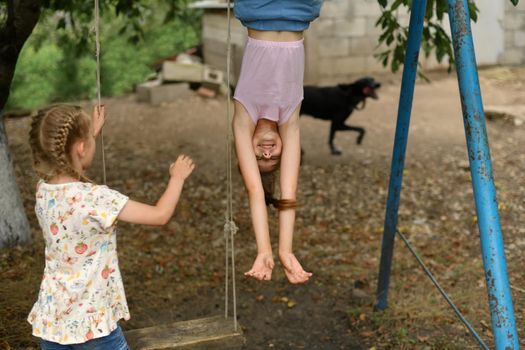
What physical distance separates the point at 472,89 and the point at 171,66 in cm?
A: 818

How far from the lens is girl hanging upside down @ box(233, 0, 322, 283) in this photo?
9.38 ft

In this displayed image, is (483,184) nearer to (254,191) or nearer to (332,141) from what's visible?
(254,191)

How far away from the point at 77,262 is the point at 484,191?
1413 mm

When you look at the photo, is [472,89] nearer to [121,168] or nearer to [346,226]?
[346,226]

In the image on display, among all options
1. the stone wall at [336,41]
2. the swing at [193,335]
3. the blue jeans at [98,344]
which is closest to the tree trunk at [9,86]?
the swing at [193,335]

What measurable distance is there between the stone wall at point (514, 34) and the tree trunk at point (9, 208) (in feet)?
29.8

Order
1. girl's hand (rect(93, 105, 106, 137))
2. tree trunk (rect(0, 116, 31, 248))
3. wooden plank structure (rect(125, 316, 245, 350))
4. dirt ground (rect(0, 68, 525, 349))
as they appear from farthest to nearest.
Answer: tree trunk (rect(0, 116, 31, 248))
dirt ground (rect(0, 68, 525, 349))
wooden plank structure (rect(125, 316, 245, 350))
girl's hand (rect(93, 105, 106, 137))

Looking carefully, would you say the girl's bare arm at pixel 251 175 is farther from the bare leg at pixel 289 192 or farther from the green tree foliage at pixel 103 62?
the green tree foliage at pixel 103 62

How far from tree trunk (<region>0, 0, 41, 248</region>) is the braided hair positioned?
2161 millimetres

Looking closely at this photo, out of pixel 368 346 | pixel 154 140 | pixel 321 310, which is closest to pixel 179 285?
pixel 321 310

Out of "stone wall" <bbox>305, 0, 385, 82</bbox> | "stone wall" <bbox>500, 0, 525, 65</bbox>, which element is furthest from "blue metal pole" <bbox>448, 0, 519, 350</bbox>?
"stone wall" <bbox>500, 0, 525, 65</bbox>

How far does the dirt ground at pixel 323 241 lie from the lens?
434cm

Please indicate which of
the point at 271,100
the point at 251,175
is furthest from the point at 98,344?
the point at 271,100

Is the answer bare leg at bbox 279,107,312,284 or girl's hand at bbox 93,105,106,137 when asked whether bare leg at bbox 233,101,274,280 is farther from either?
girl's hand at bbox 93,105,106,137
